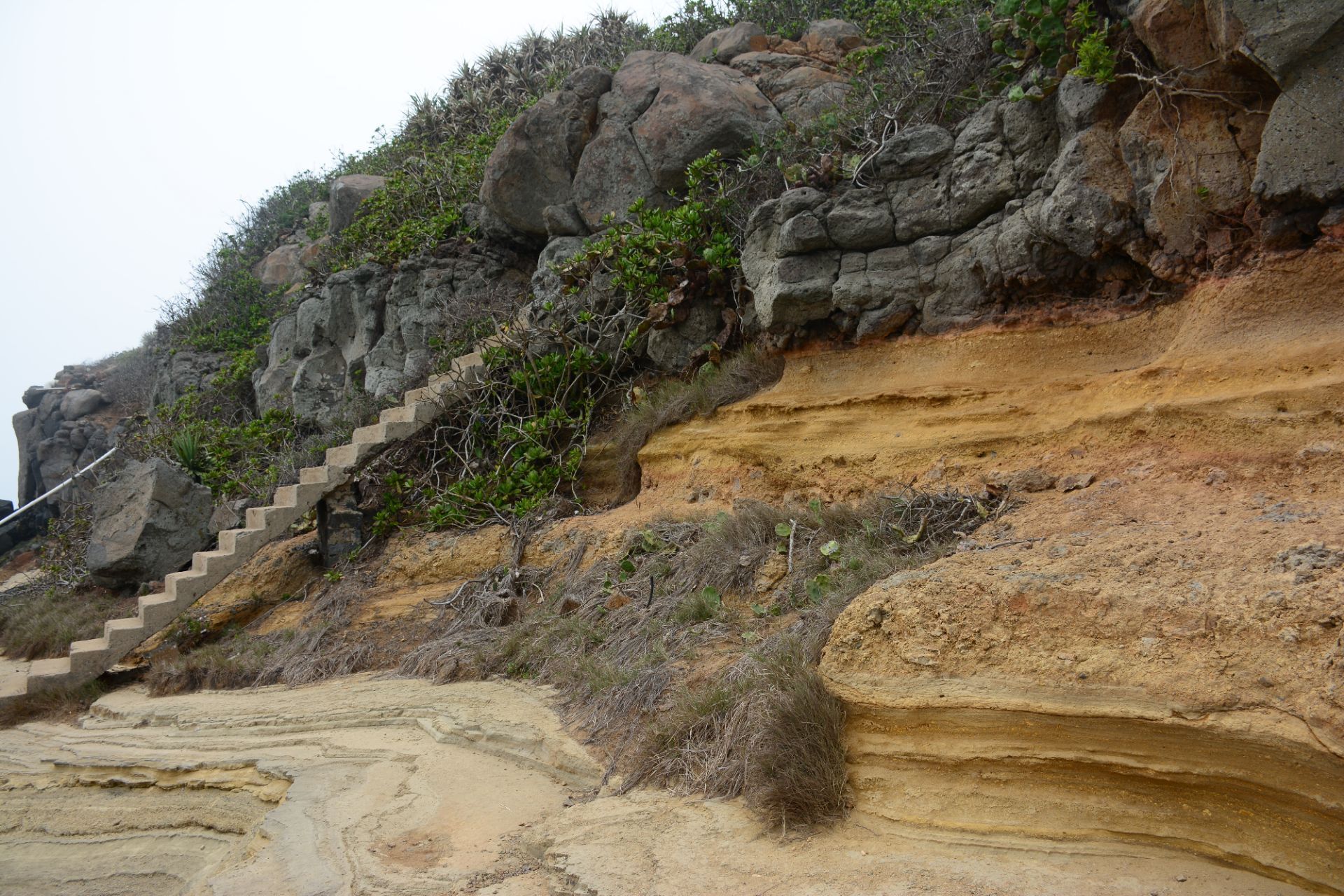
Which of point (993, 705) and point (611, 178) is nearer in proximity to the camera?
point (993, 705)

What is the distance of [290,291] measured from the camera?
1869 centimetres

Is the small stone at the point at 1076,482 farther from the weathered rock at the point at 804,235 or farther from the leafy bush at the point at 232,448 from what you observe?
the leafy bush at the point at 232,448

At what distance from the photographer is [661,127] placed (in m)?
11.6

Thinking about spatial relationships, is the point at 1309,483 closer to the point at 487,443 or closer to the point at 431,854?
the point at 431,854

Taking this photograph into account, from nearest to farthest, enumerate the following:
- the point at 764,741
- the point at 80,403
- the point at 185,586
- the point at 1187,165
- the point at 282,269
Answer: the point at 764,741 < the point at 1187,165 < the point at 185,586 < the point at 282,269 < the point at 80,403

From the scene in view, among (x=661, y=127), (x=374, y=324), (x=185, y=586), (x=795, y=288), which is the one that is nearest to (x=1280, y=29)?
(x=795, y=288)

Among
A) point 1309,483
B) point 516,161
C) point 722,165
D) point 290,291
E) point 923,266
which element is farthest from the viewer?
point 290,291

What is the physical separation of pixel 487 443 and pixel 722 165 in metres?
4.21

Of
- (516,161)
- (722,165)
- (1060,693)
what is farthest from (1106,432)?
(516,161)

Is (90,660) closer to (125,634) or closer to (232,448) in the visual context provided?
(125,634)

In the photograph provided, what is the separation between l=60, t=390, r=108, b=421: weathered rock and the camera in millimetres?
23906

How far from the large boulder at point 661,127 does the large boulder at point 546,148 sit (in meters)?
0.28

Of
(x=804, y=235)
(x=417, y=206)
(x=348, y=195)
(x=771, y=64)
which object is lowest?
(x=804, y=235)

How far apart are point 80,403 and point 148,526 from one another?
14304 mm
